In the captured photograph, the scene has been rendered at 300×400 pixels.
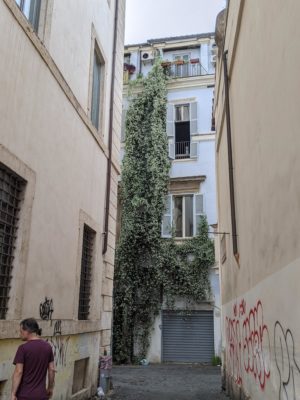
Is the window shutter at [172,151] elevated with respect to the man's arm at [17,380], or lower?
elevated

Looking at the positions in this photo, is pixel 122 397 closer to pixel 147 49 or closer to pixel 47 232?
pixel 47 232

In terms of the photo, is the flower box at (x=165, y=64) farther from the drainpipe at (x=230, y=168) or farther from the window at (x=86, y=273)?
the window at (x=86, y=273)

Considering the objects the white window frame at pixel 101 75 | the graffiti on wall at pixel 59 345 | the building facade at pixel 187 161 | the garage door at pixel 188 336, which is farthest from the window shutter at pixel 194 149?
the graffiti on wall at pixel 59 345

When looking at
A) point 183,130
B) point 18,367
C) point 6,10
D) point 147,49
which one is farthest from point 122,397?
point 147,49

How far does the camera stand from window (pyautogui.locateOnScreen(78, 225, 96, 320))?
852 centimetres

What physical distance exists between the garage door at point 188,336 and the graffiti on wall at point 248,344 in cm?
741

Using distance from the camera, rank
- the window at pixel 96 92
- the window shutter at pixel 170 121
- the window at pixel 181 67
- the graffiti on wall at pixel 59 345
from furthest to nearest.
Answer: the window at pixel 181 67
the window shutter at pixel 170 121
the window at pixel 96 92
the graffiti on wall at pixel 59 345

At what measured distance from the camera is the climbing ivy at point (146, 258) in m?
17.2

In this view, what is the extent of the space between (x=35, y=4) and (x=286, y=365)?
5.91 m

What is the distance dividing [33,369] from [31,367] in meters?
0.03

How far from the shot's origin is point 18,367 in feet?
14.0

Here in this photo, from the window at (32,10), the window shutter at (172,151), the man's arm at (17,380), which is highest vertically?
the window shutter at (172,151)

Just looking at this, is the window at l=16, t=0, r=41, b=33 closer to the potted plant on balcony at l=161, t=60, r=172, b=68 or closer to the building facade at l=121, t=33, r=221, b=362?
the building facade at l=121, t=33, r=221, b=362

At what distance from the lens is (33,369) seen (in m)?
4.32
